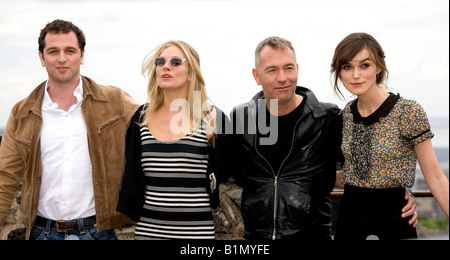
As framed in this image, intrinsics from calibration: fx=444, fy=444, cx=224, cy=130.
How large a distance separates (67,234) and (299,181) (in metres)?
1.95

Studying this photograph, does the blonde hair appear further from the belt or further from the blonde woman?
the belt

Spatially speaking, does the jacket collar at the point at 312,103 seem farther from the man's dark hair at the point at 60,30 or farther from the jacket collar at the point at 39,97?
the man's dark hair at the point at 60,30

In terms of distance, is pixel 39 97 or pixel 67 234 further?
pixel 39 97

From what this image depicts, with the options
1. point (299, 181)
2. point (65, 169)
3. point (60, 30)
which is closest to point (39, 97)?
point (60, 30)

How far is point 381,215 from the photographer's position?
326 cm

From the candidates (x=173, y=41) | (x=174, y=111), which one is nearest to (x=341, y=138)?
(x=174, y=111)

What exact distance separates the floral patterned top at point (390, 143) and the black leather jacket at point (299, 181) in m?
0.33

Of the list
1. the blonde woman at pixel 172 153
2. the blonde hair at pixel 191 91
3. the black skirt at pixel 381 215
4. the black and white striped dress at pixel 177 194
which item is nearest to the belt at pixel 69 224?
the blonde woman at pixel 172 153

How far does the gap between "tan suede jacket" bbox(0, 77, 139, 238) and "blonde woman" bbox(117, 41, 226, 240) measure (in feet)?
0.52

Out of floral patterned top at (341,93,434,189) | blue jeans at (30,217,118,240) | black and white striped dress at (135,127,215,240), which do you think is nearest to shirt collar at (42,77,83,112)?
black and white striped dress at (135,127,215,240)

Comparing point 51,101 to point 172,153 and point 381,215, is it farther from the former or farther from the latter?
point 381,215

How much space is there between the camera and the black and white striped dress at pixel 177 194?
136 inches
